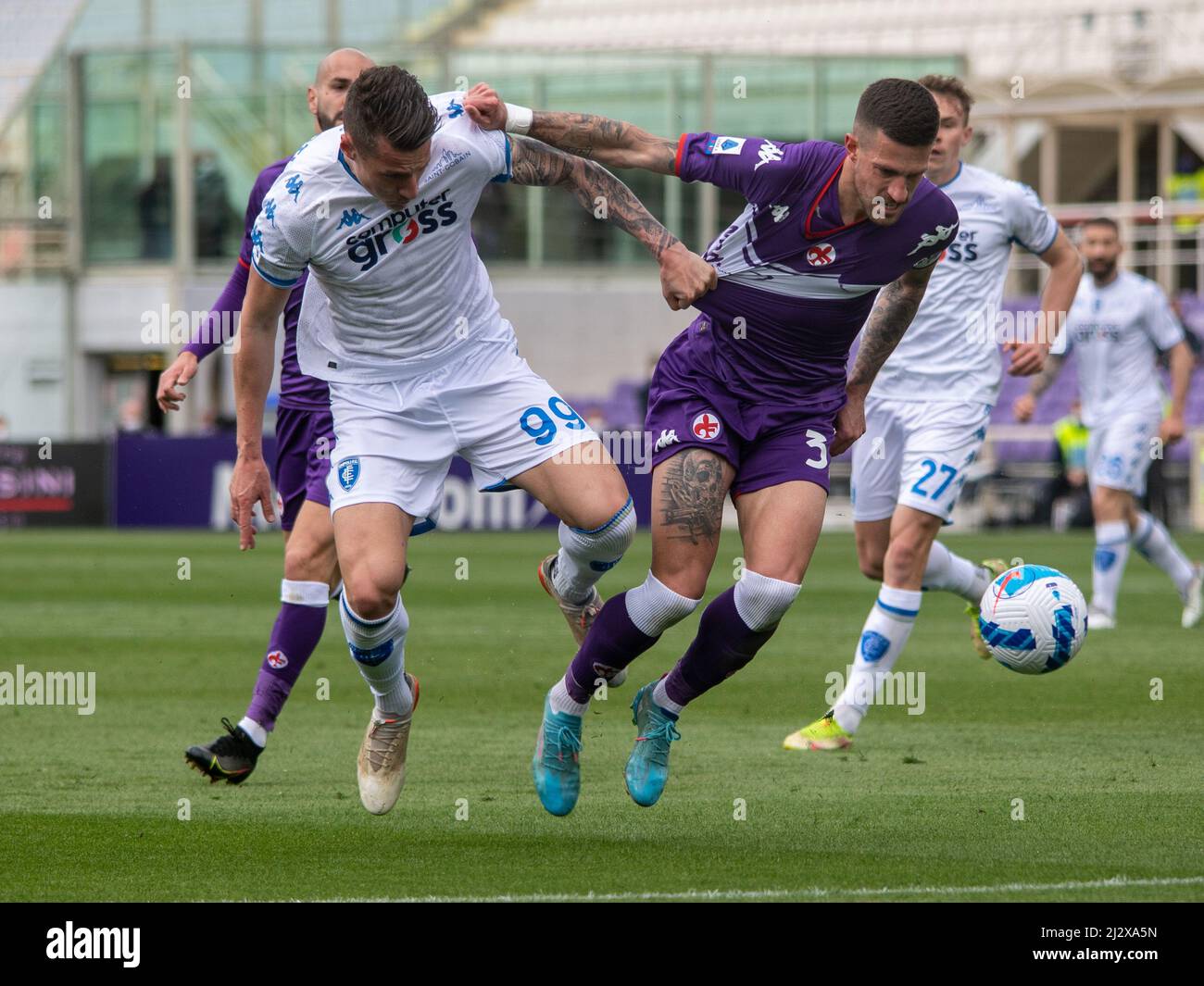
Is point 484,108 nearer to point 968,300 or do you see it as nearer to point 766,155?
point 766,155

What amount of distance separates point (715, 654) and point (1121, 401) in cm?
737

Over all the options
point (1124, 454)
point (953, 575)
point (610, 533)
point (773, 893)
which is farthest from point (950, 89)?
point (1124, 454)

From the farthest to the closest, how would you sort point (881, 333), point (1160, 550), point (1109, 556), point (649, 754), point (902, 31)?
point (902, 31) → point (1160, 550) → point (1109, 556) → point (881, 333) → point (649, 754)

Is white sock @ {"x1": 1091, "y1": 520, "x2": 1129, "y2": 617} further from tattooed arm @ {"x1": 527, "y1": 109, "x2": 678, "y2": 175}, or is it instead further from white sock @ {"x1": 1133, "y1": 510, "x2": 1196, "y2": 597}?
tattooed arm @ {"x1": 527, "y1": 109, "x2": 678, "y2": 175}

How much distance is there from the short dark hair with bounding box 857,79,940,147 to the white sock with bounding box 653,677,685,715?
73.6 inches

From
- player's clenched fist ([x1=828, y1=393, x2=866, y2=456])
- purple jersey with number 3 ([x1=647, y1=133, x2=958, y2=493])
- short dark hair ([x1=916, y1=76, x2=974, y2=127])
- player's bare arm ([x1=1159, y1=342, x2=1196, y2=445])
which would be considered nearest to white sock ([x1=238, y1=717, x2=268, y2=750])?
purple jersey with number 3 ([x1=647, y1=133, x2=958, y2=493])

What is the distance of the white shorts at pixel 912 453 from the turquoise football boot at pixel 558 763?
8.13ft

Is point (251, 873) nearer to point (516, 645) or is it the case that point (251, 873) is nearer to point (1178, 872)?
point (1178, 872)

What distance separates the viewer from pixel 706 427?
246 inches

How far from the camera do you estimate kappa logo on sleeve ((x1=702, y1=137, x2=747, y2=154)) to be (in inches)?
239

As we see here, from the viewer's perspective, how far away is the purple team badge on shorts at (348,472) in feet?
19.9

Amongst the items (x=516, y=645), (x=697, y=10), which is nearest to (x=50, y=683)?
(x=516, y=645)

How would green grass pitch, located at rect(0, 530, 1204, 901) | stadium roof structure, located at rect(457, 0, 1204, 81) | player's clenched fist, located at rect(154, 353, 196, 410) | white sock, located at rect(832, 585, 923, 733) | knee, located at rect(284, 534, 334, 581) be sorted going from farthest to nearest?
stadium roof structure, located at rect(457, 0, 1204, 81) → white sock, located at rect(832, 585, 923, 733) → knee, located at rect(284, 534, 334, 581) → player's clenched fist, located at rect(154, 353, 196, 410) → green grass pitch, located at rect(0, 530, 1204, 901)

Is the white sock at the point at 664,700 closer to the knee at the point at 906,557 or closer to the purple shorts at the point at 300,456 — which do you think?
the purple shorts at the point at 300,456
